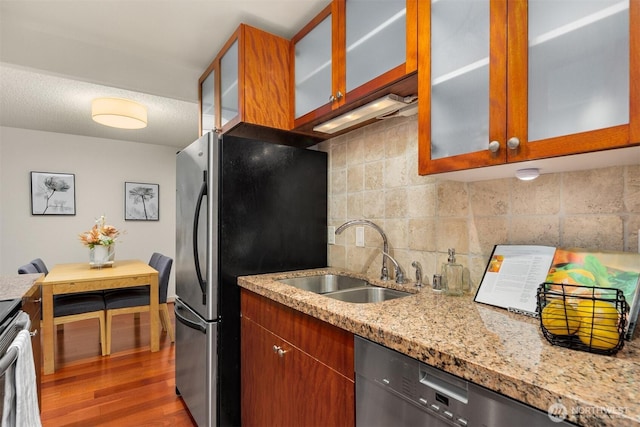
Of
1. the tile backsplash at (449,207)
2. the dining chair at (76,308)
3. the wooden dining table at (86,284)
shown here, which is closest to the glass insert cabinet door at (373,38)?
the tile backsplash at (449,207)

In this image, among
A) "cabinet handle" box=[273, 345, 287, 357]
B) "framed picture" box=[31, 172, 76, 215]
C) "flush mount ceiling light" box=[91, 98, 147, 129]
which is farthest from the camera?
"framed picture" box=[31, 172, 76, 215]

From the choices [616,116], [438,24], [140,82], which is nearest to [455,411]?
[616,116]

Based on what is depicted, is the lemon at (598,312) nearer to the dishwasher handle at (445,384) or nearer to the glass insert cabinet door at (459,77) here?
the dishwasher handle at (445,384)

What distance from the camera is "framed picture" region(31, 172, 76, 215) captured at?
4.25 metres

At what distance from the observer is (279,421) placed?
1410 mm

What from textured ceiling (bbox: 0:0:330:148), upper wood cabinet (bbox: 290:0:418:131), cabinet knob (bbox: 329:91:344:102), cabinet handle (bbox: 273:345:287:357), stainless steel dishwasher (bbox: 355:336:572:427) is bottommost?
cabinet handle (bbox: 273:345:287:357)

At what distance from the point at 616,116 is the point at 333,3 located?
4.21 ft

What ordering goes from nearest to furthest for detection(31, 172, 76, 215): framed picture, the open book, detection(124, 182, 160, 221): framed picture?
the open book
detection(31, 172, 76, 215): framed picture
detection(124, 182, 160, 221): framed picture

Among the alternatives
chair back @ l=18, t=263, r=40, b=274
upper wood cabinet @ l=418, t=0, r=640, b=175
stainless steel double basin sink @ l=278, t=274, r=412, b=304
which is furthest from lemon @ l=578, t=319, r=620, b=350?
chair back @ l=18, t=263, r=40, b=274

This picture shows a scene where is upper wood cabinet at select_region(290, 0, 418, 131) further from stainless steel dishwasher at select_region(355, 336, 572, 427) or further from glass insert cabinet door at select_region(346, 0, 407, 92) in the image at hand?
stainless steel dishwasher at select_region(355, 336, 572, 427)

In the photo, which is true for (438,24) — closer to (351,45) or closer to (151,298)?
(351,45)

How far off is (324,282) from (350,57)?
1183mm

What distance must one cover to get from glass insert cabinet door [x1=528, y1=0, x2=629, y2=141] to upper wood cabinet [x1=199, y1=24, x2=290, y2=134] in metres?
1.29

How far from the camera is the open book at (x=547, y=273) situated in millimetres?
898
